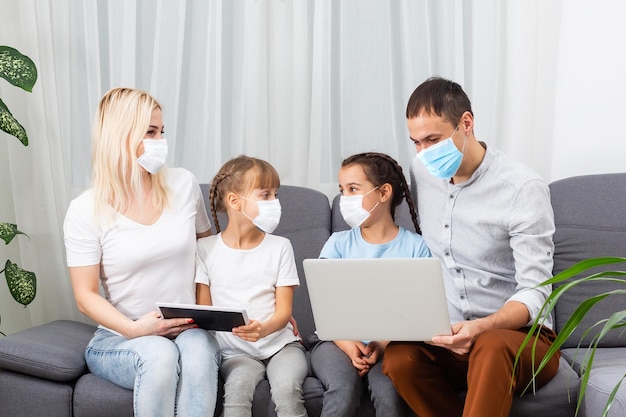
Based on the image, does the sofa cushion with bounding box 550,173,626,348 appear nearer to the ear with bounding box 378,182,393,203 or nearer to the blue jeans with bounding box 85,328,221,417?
the ear with bounding box 378,182,393,203

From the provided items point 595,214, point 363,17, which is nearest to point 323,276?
point 595,214

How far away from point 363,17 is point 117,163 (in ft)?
3.80

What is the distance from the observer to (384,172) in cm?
216

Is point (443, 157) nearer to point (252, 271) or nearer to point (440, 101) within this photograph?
point (440, 101)

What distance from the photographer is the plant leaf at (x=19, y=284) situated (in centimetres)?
257

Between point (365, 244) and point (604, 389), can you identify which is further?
point (365, 244)

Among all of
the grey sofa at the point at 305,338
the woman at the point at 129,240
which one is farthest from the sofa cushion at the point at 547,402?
the woman at the point at 129,240

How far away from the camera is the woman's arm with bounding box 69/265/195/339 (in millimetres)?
1956

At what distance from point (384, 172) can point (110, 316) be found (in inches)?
33.1

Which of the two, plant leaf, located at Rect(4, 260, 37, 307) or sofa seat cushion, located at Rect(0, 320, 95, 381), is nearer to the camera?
sofa seat cushion, located at Rect(0, 320, 95, 381)

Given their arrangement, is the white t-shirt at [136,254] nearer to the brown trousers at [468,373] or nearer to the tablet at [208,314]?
the tablet at [208,314]

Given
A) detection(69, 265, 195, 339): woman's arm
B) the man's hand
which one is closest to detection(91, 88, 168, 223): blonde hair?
detection(69, 265, 195, 339): woman's arm

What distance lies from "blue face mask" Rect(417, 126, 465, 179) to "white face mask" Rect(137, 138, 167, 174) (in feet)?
2.30

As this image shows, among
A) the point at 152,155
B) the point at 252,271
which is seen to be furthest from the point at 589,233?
the point at 152,155
